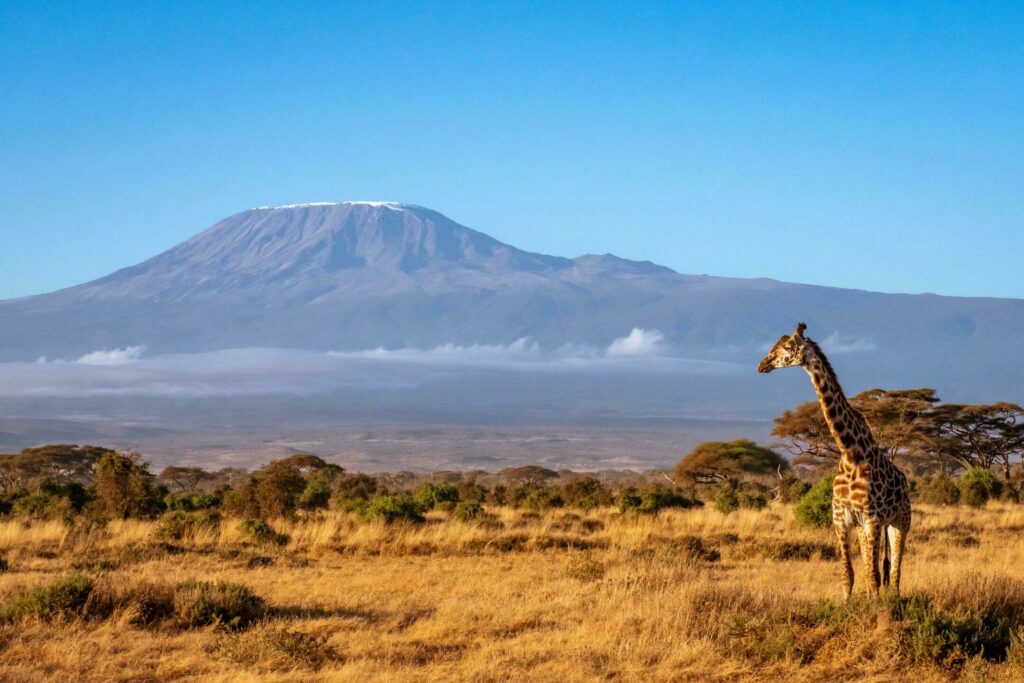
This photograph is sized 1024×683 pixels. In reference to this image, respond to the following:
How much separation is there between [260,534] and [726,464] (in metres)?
26.1

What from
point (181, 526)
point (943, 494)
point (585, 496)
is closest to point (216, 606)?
point (181, 526)

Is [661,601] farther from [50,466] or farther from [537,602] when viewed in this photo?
[50,466]

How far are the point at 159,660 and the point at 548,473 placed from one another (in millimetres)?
52830

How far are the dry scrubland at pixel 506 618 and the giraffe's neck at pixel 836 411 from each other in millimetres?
1312

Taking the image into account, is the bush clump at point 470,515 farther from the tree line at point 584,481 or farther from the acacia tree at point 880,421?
the acacia tree at point 880,421

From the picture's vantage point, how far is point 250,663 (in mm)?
8969

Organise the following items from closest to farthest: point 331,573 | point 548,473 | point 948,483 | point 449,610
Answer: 1. point 449,610
2. point 331,573
3. point 948,483
4. point 548,473

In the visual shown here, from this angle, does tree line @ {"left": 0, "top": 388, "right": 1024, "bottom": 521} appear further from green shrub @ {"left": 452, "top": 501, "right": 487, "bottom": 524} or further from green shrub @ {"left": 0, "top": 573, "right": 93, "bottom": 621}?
green shrub @ {"left": 0, "top": 573, "right": 93, "bottom": 621}

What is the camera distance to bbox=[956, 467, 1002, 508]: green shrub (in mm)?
25156

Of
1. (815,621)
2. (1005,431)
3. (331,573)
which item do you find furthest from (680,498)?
(1005,431)

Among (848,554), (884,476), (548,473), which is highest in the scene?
(884,476)

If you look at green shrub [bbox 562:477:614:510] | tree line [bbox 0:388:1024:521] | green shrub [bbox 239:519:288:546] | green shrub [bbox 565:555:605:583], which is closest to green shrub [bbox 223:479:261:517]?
tree line [bbox 0:388:1024:521]

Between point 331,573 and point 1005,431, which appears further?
point 1005,431

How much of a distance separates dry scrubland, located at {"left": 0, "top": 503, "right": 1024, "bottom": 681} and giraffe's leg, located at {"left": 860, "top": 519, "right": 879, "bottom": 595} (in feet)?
1.03
